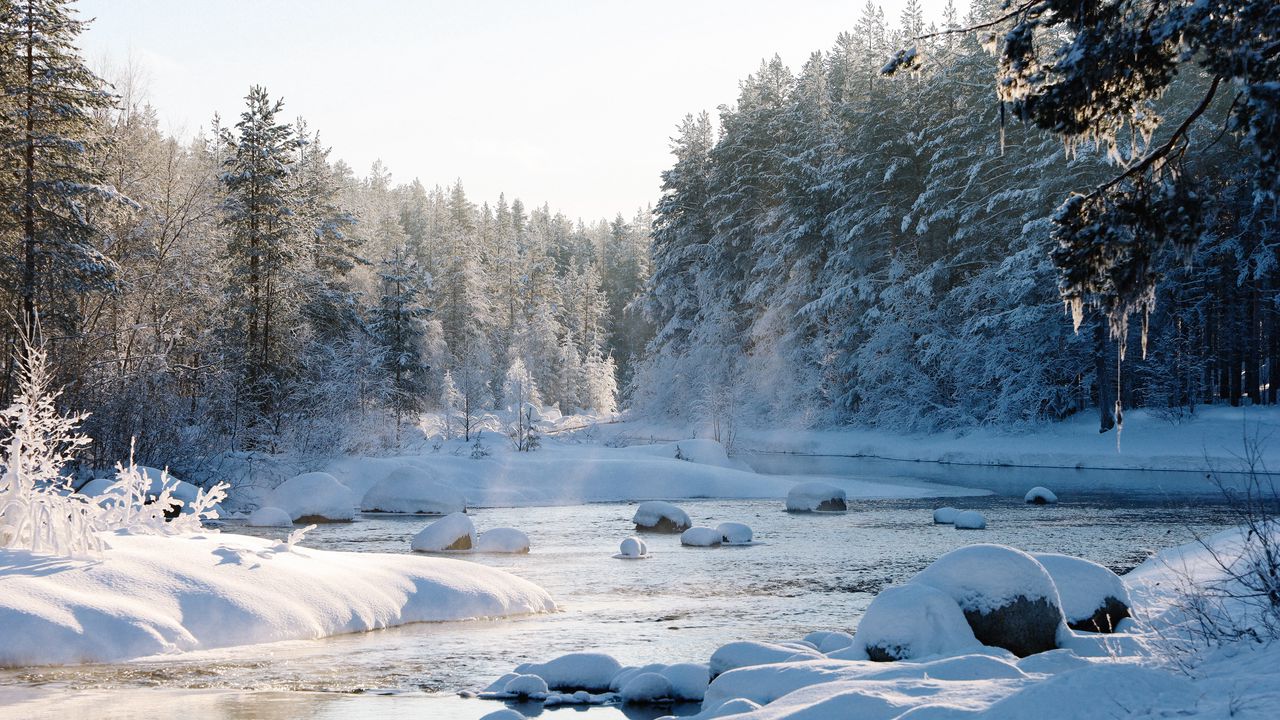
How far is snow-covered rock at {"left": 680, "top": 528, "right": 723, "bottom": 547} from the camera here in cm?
2162

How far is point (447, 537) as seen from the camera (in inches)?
790

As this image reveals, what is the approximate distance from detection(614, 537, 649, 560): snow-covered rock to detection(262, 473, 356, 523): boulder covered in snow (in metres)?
8.40

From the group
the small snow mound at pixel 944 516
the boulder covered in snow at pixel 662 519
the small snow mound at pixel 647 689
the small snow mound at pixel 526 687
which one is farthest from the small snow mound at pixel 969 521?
the small snow mound at pixel 526 687

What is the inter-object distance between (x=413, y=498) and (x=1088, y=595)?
1949 cm

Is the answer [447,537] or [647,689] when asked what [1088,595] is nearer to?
[647,689]

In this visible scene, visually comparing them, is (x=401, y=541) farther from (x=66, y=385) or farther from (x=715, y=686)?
(x=715, y=686)

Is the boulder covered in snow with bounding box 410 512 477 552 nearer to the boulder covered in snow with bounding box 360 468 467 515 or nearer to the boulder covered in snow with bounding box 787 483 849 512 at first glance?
the boulder covered in snow with bounding box 360 468 467 515

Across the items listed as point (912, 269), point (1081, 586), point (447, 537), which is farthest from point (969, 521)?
point (912, 269)

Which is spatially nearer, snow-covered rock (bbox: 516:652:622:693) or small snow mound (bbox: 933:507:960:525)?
snow-covered rock (bbox: 516:652:622:693)

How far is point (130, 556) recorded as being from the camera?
38.9 ft

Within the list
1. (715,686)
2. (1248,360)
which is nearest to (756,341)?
(1248,360)

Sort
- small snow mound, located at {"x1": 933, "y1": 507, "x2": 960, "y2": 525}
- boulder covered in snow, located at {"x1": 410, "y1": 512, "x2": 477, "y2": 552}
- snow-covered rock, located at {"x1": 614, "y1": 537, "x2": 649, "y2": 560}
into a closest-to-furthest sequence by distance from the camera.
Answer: snow-covered rock, located at {"x1": 614, "y1": 537, "x2": 649, "y2": 560} < boulder covered in snow, located at {"x1": 410, "y1": 512, "x2": 477, "y2": 552} < small snow mound, located at {"x1": 933, "y1": 507, "x2": 960, "y2": 525}

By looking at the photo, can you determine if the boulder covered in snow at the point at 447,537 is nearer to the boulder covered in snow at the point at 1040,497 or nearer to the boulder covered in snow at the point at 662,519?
the boulder covered in snow at the point at 662,519

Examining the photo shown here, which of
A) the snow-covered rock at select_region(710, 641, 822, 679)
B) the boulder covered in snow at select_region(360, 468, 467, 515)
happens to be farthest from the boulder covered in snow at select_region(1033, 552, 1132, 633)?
the boulder covered in snow at select_region(360, 468, 467, 515)
